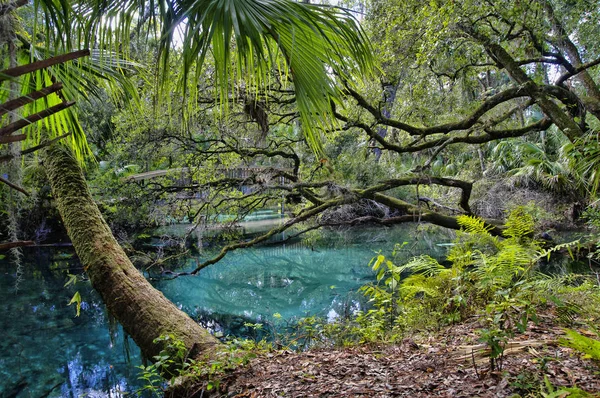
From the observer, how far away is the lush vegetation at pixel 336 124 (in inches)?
56.2

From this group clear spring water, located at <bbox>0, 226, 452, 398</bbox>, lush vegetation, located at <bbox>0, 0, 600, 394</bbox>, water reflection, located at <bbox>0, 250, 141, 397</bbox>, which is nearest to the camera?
lush vegetation, located at <bbox>0, 0, 600, 394</bbox>

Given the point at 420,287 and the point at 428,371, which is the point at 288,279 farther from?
the point at 428,371

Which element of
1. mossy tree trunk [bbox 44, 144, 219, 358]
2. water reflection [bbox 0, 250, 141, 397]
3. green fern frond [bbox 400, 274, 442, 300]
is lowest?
water reflection [bbox 0, 250, 141, 397]

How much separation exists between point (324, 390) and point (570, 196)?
34.7ft

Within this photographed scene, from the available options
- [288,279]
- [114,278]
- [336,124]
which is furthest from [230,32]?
[288,279]

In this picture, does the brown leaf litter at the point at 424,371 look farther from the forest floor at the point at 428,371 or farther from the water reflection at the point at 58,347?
the water reflection at the point at 58,347

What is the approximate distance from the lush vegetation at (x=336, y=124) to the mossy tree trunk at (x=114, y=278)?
14cm

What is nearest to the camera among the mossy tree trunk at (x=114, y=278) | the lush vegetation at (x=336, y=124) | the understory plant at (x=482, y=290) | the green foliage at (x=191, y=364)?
the lush vegetation at (x=336, y=124)

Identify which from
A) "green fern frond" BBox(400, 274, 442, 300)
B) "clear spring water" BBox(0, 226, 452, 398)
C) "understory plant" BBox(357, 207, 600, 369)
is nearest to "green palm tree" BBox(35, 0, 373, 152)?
"understory plant" BBox(357, 207, 600, 369)

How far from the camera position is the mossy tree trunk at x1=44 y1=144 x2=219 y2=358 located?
2535 mm

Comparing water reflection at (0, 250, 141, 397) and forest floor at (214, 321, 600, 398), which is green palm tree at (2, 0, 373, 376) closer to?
water reflection at (0, 250, 141, 397)

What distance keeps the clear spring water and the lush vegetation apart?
99 cm

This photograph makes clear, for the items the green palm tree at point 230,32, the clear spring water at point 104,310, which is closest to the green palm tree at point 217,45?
the green palm tree at point 230,32

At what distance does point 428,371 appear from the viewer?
6.10 feet
